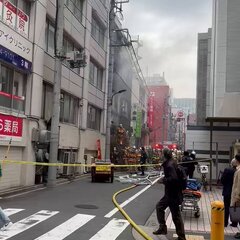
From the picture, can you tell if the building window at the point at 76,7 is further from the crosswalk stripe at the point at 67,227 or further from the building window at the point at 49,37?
the crosswalk stripe at the point at 67,227

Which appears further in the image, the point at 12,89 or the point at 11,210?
the point at 12,89

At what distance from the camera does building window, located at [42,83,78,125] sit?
20.7 metres

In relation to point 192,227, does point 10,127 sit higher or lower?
higher

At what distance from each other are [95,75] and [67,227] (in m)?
22.5

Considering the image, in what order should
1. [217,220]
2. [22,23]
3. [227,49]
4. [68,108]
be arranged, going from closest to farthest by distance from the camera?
1. [217,220]
2. [22,23]
3. [227,49]
4. [68,108]

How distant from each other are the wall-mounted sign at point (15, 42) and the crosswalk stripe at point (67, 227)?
25.7ft

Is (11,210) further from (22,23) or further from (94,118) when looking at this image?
(94,118)

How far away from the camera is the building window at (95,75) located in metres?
29.9

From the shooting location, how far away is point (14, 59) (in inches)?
651

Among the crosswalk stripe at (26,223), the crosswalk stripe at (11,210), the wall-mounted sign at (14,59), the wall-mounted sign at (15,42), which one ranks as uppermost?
the wall-mounted sign at (15,42)

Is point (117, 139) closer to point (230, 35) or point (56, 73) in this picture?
point (230, 35)

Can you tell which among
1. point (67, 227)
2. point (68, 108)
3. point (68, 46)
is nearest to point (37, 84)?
point (68, 108)

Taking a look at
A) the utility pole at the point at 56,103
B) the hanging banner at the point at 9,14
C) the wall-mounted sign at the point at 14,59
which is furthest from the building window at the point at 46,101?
the hanging banner at the point at 9,14

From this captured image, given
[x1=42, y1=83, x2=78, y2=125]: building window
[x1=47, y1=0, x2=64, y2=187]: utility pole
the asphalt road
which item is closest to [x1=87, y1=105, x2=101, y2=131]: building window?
[x1=42, y1=83, x2=78, y2=125]: building window
